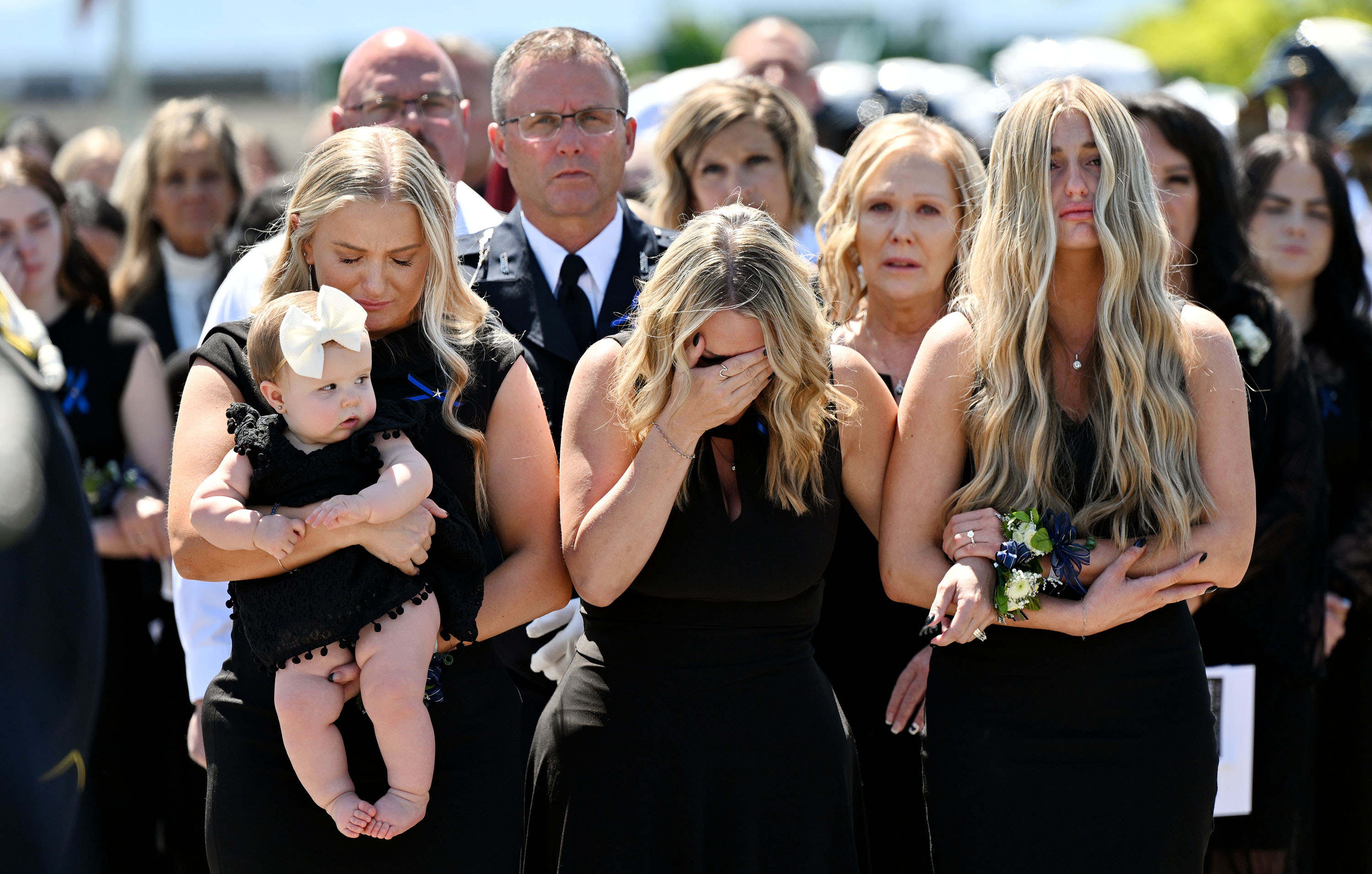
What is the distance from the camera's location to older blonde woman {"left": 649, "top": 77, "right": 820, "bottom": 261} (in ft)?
16.0

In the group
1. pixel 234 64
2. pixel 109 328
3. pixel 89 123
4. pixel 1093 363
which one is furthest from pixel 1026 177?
pixel 234 64

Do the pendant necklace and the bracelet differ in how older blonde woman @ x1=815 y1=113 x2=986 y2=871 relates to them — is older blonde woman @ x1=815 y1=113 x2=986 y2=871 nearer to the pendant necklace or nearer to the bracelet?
the pendant necklace

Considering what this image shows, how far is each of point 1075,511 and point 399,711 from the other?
156 centimetres

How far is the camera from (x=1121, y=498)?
3.04m

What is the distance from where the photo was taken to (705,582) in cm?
290

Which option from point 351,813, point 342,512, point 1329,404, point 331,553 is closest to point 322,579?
point 331,553

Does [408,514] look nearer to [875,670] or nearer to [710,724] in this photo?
[710,724]

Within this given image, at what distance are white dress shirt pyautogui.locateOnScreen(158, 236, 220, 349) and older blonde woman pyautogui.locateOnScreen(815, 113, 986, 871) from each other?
10.4 feet

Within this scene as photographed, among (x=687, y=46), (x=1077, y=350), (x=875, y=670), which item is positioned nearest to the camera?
(x=1077, y=350)

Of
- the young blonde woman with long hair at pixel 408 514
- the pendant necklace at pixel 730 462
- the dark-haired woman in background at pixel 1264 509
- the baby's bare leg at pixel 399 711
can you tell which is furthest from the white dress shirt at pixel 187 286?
the dark-haired woman in background at pixel 1264 509

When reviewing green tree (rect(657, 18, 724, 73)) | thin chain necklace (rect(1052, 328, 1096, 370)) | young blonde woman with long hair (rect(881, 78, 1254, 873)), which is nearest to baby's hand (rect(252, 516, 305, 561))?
young blonde woman with long hair (rect(881, 78, 1254, 873))

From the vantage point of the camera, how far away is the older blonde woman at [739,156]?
4887mm

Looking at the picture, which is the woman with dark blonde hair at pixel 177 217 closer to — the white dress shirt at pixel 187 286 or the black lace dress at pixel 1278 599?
the white dress shirt at pixel 187 286

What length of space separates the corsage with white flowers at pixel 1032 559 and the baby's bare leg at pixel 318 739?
Answer: 1.39 meters
